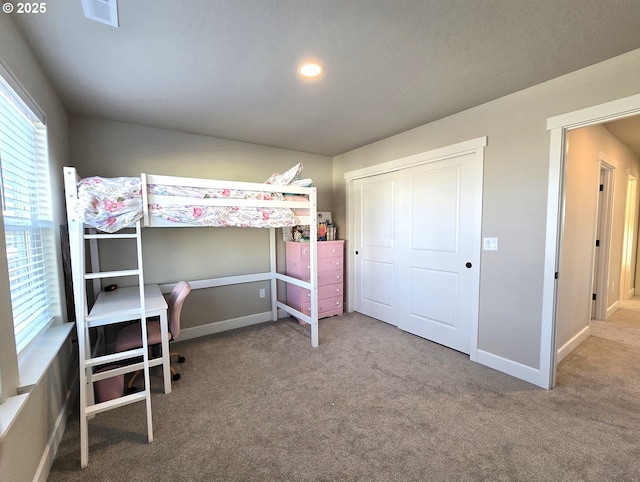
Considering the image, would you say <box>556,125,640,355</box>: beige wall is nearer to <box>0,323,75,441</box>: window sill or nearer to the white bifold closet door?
the white bifold closet door

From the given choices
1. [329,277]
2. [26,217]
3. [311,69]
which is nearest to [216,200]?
[26,217]

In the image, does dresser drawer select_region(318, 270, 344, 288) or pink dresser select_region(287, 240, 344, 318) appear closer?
pink dresser select_region(287, 240, 344, 318)

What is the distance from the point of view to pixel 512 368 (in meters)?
2.32

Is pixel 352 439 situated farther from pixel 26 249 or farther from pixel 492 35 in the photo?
pixel 492 35

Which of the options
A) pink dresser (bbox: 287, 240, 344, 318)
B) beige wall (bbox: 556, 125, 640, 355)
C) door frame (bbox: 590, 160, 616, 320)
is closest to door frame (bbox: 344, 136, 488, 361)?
pink dresser (bbox: 287, 240, 344, 318)

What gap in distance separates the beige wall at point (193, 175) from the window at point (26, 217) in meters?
0.88

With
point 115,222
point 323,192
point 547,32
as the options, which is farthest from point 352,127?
point 115,222

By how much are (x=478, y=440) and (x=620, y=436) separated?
0.86 m

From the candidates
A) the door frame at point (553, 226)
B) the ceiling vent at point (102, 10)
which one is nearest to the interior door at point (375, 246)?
the door frame at point (553, 226)

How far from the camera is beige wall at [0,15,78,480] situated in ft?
3.71

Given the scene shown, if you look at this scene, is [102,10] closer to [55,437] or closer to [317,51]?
[317,51]

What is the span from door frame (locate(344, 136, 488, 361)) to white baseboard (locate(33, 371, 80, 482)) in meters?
3.01

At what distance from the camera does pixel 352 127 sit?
2945mm

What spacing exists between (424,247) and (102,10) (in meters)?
3.03
